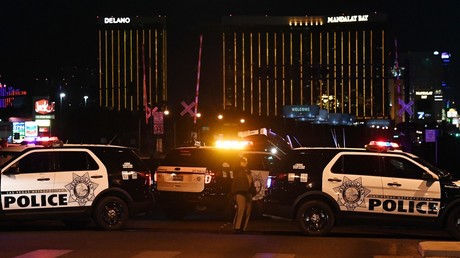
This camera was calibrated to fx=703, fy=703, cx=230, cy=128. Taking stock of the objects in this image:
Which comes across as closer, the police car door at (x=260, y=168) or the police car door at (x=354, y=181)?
the police car door at (x=354, y=181)

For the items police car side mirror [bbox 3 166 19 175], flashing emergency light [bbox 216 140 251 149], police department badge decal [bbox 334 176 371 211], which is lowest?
police department badge decal [bbox 334 176 371 211]

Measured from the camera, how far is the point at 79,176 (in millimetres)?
14969

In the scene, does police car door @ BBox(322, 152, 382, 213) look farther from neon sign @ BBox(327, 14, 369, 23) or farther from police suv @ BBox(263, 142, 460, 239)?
neon sign @ BBox(327, 14, 369, 23)

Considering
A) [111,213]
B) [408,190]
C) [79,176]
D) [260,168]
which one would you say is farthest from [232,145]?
[408,190]

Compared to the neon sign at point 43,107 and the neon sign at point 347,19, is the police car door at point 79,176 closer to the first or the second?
the neon sign at point 43,107

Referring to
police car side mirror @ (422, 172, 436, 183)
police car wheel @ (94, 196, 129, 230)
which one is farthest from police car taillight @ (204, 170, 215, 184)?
police car side mirror @ (422, 172, 436, 183)

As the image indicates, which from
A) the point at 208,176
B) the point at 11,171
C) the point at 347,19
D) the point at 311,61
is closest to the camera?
the point at 11,171

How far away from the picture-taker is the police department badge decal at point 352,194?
14250 millimetres

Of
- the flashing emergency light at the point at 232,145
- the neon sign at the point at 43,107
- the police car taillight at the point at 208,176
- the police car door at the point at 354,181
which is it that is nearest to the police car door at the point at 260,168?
the flashing emergency light at the point at 232,145

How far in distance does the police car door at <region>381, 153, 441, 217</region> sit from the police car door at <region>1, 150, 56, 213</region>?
6855mm

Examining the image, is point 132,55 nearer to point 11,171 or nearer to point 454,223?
point 11,171

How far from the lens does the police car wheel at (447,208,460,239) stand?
45.6 ft

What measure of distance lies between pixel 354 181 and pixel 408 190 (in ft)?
3.55

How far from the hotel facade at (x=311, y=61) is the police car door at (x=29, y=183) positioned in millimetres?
39916
